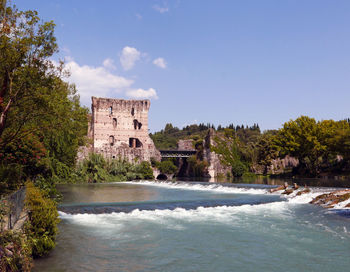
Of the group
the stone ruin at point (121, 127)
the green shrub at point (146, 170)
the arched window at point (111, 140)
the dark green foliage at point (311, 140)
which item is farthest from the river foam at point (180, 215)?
the arched window at point (111, 140)

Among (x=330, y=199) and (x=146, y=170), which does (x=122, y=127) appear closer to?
(x=146, y=170)

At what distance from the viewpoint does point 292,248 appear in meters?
9.51

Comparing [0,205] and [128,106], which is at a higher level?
[128,106]

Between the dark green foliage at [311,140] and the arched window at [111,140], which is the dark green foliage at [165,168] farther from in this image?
the dark green foliage at [311,140]

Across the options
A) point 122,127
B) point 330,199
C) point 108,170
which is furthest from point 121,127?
point 330,199

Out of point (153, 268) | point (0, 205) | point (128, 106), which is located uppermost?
point (128, 106)

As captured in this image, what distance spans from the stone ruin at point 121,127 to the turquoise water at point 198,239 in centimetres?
3631

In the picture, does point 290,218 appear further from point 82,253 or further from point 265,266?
point 82,253

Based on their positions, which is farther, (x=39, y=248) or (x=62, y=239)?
(x=62, y=239)

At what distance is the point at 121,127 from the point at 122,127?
177mm

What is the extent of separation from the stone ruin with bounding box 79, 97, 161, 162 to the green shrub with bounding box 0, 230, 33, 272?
45013 mm

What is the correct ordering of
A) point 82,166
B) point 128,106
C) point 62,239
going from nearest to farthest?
point 62,239 < point 82,166 < point 128,106

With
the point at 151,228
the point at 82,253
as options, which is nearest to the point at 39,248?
the point at 82,253

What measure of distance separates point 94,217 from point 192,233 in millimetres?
5297
